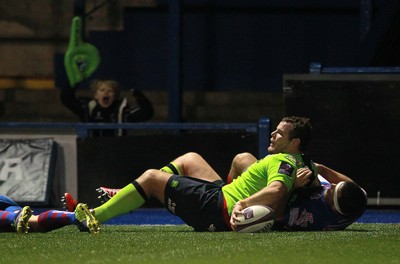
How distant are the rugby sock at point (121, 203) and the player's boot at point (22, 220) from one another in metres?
0.61

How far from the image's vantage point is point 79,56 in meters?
17.3

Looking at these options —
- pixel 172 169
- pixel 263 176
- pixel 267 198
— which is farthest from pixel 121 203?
pixel 267 198

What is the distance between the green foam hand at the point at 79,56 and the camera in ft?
56.1

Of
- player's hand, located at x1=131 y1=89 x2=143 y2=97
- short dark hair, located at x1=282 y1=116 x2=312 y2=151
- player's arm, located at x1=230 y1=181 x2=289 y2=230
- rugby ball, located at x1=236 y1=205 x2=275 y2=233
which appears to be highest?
short dark hair, located at x1=282 y1=116 x2=312 y2=151

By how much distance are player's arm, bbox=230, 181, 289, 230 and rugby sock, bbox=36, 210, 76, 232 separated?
1325 millimetres

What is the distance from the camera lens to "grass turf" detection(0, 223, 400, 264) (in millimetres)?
8242

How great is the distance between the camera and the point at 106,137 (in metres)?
15.0

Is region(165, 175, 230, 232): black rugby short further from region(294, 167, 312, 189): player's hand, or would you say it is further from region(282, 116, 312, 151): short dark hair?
region(282, 116, 312, 151): short dark hair

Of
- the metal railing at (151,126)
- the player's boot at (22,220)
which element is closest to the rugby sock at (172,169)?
the player's boot at (22,220)

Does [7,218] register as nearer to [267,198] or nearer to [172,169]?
[172,169]

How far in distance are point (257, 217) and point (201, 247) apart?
122 centimetres

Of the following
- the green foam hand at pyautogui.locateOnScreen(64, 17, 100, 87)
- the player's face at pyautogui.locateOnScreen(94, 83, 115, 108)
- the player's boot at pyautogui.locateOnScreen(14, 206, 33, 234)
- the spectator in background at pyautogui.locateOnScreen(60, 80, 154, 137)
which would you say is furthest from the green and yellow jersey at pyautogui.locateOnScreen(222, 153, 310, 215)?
the green foam hand at pyautogui.locateOnScreen(64, 17, 100, 87)

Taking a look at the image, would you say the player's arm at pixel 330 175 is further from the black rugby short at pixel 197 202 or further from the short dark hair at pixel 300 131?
the black rugby short at pixel 197 202

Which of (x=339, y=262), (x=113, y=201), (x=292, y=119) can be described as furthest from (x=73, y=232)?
(x=339, y=262)
